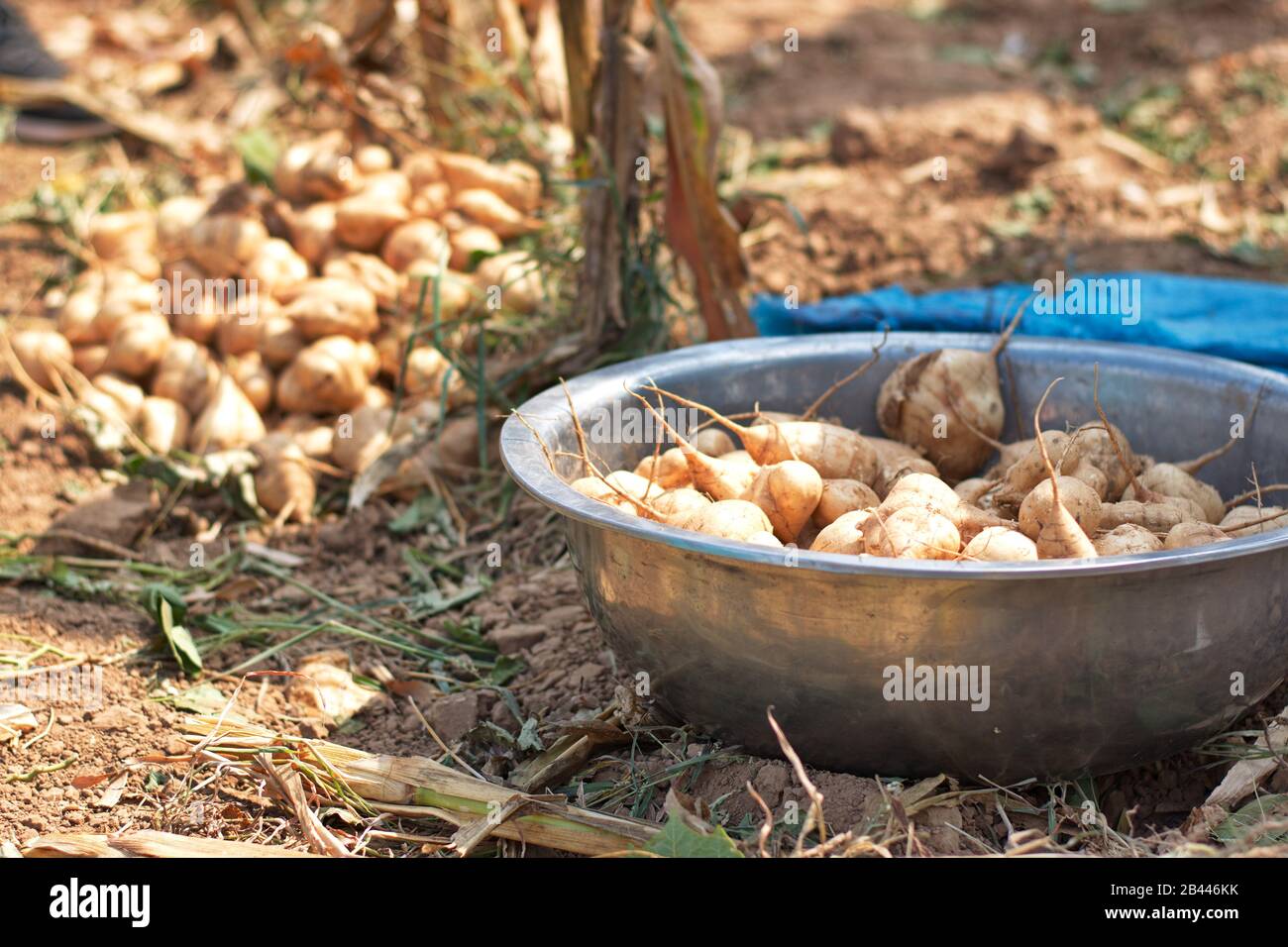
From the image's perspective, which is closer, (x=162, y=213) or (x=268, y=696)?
(x=268, y=696)

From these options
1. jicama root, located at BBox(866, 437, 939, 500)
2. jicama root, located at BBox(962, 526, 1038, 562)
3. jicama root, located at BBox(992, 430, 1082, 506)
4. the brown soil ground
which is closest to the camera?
jicama root, located at BBox(962, 526, 1038, 562)

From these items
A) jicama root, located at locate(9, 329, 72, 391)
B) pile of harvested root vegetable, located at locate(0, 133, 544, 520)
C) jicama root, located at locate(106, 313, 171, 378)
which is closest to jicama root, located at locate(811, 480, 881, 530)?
pile of harvested root vegetable, located at locate(0, 133, 544, 520)

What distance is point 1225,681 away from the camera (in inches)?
74.2

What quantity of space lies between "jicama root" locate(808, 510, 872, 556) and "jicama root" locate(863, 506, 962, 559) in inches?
0.9

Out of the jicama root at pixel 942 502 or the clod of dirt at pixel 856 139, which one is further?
the clod of dirt at pixel 856 139

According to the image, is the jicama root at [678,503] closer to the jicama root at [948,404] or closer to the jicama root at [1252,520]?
the jicama root at [948,404]

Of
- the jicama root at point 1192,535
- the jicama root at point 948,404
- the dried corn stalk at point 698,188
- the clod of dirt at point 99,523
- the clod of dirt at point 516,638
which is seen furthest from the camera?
the dried corn stalk at point 698,188

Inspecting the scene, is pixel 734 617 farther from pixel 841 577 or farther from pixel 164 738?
pixel 164 738

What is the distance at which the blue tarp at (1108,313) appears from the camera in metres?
3.06

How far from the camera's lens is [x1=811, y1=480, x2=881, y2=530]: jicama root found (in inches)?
86.4

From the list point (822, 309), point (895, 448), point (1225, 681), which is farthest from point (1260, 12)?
point (1225, 681)

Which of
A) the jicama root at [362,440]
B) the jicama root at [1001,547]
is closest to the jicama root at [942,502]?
the jicama root at [1001,547]

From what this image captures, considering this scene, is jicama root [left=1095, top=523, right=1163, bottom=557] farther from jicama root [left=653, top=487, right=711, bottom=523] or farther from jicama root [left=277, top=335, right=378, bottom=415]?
jicama root [left=277, top=335, right=378, bottom=415]
